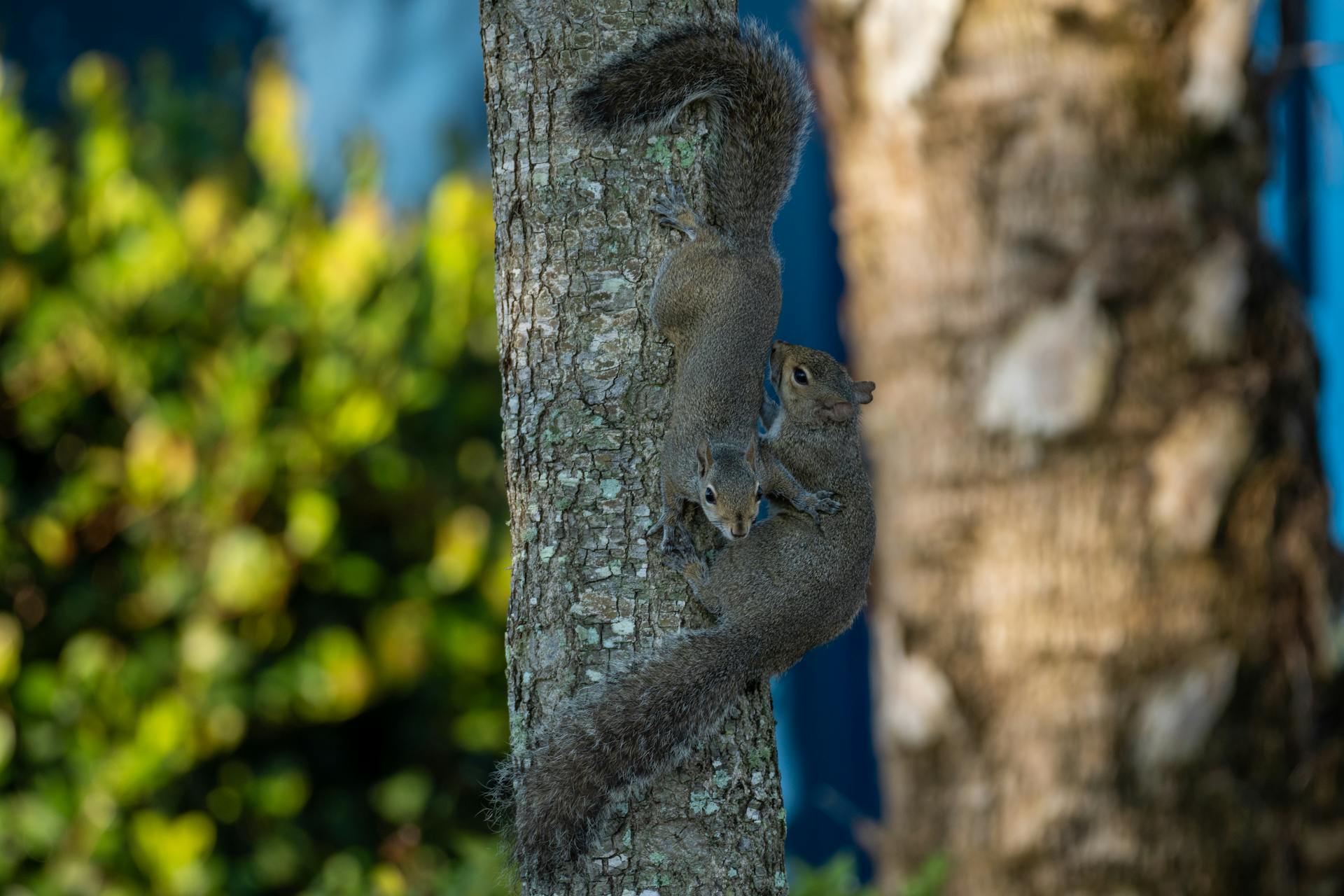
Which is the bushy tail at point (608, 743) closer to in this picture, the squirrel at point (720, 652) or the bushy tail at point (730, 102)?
the squirrel at point (720, 652)

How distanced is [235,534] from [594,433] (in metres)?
1.71

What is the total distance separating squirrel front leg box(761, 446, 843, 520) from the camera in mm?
1977

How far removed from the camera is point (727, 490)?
180 centimetres

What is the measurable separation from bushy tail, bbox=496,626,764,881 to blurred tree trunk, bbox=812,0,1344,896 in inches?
63.0

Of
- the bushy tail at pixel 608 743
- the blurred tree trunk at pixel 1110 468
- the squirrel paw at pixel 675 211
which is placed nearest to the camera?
the bushy tail at pixel 608 743

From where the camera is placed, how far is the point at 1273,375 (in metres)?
3.22

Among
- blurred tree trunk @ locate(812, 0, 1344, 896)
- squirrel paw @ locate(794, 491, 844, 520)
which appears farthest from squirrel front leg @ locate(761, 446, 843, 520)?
blurred tree trunk @ locate(812, 0, 1344, 896)

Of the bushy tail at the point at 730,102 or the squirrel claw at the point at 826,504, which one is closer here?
the bushy tail at the point at 730,102

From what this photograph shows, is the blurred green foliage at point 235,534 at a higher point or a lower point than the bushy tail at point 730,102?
lower

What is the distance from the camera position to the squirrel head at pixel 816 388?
2072 mm

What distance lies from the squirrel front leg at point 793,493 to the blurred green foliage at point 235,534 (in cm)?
144

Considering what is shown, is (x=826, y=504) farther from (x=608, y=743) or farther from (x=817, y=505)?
(x=608, y=743)

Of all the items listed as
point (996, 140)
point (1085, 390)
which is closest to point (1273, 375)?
point (1085, 390)

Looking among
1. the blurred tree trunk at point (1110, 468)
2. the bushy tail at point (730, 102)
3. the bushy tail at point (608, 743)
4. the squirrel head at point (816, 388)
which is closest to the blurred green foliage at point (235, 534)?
the blurred tree trunk at point (1110, 468)
